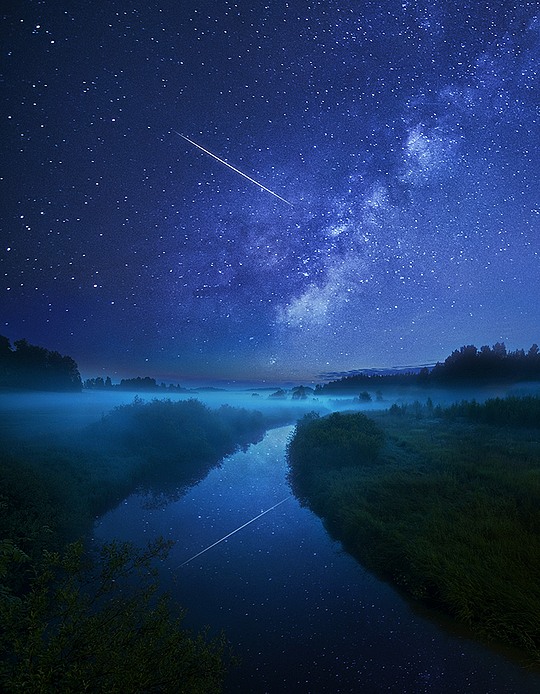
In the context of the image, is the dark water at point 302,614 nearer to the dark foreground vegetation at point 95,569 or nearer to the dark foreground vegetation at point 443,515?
the dark foreground vegetation at point 443,515

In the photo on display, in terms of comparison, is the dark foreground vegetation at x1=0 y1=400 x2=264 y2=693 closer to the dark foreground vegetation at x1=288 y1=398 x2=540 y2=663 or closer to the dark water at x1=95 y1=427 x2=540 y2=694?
the dark water at x1=95 y1=427 x2=540 y2=694

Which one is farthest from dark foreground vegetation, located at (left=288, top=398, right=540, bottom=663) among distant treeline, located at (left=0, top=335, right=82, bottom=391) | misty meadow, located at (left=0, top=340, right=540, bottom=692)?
distant treeline, located at (left=0, top=335, right=82, bottom=391)

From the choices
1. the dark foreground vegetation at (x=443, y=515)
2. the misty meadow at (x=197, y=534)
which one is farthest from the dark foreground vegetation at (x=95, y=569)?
the dark foreground vegetation at (x=443, y=515)

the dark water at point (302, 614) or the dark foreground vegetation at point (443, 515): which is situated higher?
the dark foreground vegetation at point (443, 515)

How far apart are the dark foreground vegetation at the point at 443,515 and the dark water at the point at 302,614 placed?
2.79 feet

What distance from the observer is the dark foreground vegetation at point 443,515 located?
8367 mm

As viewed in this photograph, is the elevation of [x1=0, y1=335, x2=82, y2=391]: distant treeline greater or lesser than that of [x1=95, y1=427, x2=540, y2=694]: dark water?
greater

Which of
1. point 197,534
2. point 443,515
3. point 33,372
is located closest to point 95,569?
point 197,534

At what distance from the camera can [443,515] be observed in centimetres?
1282

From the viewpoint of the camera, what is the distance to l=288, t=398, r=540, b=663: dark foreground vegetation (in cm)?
837

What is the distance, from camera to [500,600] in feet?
26.8

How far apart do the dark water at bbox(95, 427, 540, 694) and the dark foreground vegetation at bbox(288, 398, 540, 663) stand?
2.79ft

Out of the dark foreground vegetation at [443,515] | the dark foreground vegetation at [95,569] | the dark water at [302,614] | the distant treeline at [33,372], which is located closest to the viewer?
the dark foreground vegetation at [95,569]

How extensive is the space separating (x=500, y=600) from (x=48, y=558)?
10053mm
